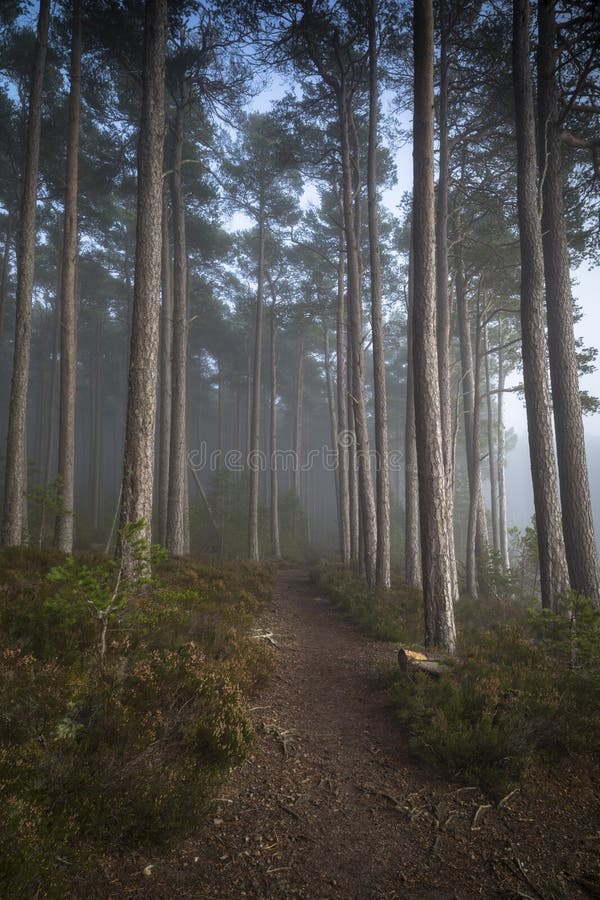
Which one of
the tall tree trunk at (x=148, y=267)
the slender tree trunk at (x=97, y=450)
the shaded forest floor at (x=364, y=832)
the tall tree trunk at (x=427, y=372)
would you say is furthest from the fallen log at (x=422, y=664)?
the slender tree trunk at (x=97, y=450)

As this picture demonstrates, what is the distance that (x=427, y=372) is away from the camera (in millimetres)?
7301

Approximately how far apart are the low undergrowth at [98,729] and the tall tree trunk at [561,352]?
258 inches

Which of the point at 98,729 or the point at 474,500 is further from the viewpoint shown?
the point at 474,500

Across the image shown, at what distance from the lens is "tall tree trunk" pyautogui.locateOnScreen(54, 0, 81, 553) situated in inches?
416

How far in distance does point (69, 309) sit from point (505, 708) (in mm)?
12369

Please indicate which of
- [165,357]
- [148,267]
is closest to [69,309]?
[148,267]

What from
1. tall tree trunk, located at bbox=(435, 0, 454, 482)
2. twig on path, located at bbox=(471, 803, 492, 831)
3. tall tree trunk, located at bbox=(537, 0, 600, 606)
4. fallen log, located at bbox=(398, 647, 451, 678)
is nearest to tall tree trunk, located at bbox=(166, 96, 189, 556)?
tall tree trunk, located at bbox=(435, 0, 454, 482)

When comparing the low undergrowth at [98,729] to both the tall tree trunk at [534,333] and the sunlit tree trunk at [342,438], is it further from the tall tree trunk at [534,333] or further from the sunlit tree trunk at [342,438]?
the sunlit tree trunk at [342,438]

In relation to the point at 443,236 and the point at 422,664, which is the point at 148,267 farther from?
the point at 422,664

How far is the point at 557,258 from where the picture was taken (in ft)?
30.3

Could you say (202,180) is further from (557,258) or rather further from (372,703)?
(372,703)

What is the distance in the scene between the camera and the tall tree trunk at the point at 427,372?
6.95 metres

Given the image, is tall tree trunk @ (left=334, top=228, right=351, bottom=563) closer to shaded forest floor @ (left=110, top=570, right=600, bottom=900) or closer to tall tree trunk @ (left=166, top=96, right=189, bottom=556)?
tall tree trunk @ (left=166, top=96, right=189, bottom=556)

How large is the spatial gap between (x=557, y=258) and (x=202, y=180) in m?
13.1
